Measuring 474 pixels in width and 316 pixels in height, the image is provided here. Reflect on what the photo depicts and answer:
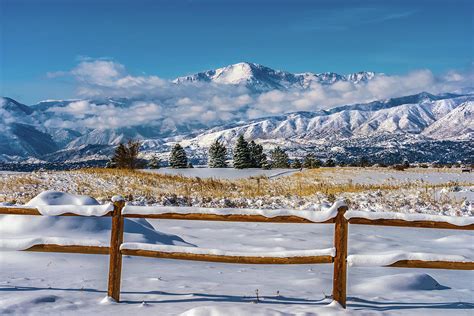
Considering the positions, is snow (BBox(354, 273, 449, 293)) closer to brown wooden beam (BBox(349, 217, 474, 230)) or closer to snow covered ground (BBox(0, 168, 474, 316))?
snow covered ground (BBox(0, 168, 474, 316))

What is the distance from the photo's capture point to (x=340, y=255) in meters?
6.91

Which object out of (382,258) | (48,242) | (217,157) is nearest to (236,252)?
(382,258)

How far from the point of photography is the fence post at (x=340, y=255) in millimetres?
6844

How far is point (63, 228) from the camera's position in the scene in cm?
1132

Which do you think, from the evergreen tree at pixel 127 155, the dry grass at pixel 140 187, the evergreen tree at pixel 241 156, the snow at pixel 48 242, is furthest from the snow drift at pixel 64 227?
the evergreen tree at pixel 241 156

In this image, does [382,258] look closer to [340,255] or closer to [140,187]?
[340,255]

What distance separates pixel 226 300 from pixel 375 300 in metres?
2.56

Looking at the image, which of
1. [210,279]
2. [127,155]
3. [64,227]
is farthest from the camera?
[127,155]

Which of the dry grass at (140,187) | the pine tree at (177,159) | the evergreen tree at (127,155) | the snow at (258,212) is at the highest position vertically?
the pine tree at (177,159)

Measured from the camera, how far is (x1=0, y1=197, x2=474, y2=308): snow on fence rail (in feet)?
22.4

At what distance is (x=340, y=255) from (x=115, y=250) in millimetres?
3527

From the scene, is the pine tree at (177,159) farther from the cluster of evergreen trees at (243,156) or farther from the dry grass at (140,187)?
the dry grass at (140,187)

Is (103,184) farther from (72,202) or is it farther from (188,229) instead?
(72,202)

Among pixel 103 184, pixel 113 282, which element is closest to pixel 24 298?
pixel 113 282
